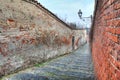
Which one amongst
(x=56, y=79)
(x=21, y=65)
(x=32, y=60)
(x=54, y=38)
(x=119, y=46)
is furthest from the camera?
(x=54, y=38)

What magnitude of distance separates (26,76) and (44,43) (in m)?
3.35

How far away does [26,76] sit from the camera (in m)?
5.80

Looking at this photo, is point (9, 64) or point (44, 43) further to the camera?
point (44, 43)

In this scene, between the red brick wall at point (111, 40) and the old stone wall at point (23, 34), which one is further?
the old stone wall at point (23, 34)

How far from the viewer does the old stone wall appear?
581cm

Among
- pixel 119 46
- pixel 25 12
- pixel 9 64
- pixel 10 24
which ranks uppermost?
pixel 25 12

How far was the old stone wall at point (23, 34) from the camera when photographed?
581cm

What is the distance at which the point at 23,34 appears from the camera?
6.79 m

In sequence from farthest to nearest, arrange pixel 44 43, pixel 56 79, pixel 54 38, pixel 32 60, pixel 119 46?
pixel 54 38 < pixel 44 43 < pixel 32 60 < pixel 56 79 < pixel 119 46

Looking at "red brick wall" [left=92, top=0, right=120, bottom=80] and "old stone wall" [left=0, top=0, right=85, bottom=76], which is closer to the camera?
"red brick wall" [left=92, top=0, right=120, bottom=80]

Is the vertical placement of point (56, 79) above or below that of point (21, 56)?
below

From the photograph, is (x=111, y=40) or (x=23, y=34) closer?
(x=111, y=40)

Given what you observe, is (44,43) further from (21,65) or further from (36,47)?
(21,65)

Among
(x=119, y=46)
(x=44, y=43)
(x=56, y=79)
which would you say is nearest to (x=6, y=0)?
→ (x=56, y=79)
